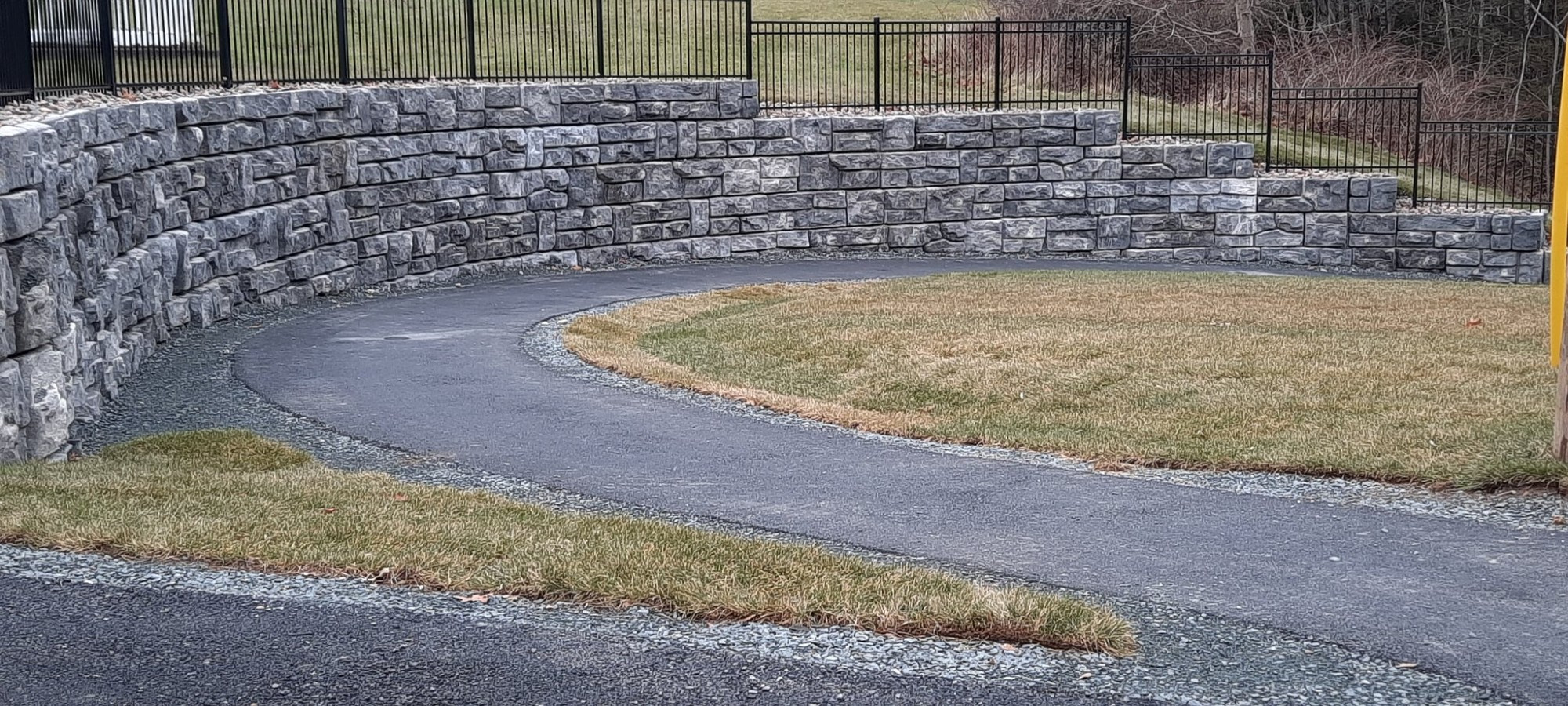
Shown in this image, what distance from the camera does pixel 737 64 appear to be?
27812mm

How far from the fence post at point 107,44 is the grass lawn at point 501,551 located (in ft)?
22.4

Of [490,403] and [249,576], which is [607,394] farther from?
[249,576]

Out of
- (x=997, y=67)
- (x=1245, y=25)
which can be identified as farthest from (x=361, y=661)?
(x=1245, y=25)

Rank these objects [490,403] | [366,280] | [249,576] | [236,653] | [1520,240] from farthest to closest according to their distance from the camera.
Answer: [1520,240]
[366,280]
[490,403]
[249,576]
[236,653]

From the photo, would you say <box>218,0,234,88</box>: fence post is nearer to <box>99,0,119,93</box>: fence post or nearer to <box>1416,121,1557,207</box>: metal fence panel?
<box>99,0,119,93</box>: fence post

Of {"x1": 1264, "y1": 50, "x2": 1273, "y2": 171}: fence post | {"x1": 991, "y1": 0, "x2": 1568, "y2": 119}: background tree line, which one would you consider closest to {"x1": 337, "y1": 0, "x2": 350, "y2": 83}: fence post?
{"x1": 1264, "y1": 50, "x2": 1273, "y2": 171}: fence post

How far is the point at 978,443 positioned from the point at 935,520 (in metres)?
2.05

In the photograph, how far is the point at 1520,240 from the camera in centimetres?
2136

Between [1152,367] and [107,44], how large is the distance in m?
9.64

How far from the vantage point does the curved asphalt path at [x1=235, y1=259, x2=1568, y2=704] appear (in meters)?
5.87

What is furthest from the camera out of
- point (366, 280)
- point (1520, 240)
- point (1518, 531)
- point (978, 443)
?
point (1520, 240)

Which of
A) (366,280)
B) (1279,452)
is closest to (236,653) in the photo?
(1279,452)

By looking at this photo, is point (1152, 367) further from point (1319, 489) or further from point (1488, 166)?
point (1488, 166)

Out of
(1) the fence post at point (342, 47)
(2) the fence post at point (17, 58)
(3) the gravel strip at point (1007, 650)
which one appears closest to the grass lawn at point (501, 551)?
(3) the gravel strip at point (1007, 650)
